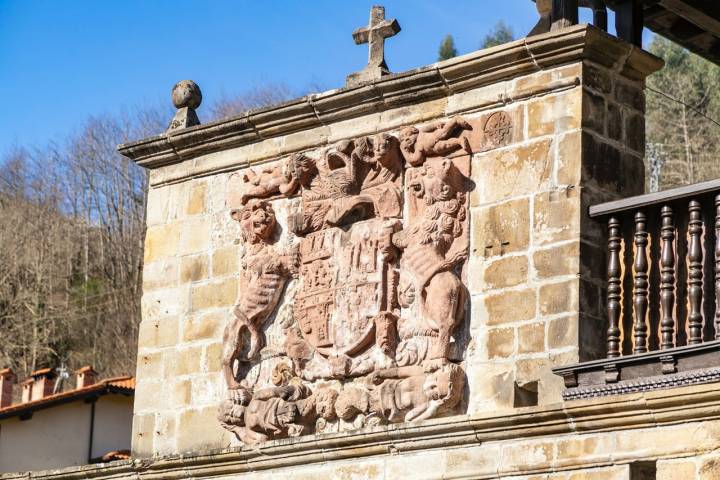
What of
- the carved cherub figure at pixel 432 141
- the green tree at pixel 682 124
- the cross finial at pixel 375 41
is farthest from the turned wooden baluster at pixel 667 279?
the green tree at pixel 682 124

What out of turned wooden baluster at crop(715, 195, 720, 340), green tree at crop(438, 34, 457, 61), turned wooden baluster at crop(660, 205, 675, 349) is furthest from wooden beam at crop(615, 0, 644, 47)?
green tree at crop(438, 34, 457, 61)

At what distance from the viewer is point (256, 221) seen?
31.9ft

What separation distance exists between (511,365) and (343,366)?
3.63ft

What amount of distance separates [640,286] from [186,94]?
12.2ft

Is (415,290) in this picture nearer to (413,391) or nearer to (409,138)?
(413,391)

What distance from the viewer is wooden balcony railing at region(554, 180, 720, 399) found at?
295 inches

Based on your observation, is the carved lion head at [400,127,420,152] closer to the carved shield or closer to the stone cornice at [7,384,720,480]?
the carved shield

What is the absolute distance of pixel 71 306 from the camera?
132 ft

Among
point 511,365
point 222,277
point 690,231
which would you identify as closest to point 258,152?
point 222,277

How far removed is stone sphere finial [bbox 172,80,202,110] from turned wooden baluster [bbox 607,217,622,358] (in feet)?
11.1

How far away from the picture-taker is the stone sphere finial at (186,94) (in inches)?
412

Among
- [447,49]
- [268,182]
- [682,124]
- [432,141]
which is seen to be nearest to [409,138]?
[432,141]

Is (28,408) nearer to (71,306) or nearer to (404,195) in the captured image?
(404,195)

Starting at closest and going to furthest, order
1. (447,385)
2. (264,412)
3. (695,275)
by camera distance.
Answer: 1. (695,275)
2. (447,385)
3. (264,412)
